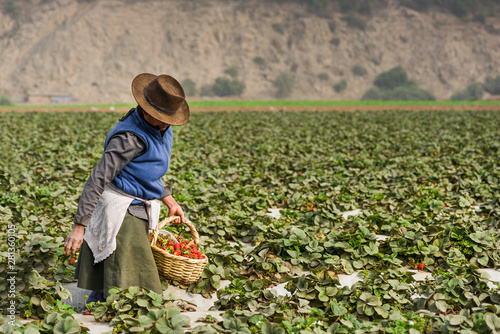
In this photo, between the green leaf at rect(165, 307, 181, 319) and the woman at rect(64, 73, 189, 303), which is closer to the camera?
the green leaf at rect(165, 307, 181, 319)

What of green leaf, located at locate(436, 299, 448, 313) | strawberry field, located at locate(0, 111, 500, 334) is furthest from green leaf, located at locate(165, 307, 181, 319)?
green leaf, located at locate(436, 299, 448, 313)

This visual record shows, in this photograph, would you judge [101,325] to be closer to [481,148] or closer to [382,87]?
[481,148]

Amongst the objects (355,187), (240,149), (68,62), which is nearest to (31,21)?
(68,62)

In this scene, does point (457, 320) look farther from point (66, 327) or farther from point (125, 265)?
point (66, 327)

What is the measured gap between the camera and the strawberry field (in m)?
3.11

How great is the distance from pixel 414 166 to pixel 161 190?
6.76 m

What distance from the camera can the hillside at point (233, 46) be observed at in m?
70.2

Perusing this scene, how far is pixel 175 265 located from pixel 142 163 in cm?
87

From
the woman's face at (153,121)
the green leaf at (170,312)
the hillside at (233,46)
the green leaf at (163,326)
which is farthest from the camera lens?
the hillside at (233,46)

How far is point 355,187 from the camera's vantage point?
752cm

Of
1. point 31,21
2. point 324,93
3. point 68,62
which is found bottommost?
point 324,93

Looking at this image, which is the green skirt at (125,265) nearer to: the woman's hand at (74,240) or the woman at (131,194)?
the woman at (131,194)

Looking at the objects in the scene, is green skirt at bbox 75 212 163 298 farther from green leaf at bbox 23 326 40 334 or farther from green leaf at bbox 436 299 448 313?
green leaf at bbox 436 299 448 313

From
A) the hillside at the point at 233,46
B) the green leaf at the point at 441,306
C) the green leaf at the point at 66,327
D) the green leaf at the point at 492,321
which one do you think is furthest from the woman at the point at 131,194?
the hillside at the point at 233,46
